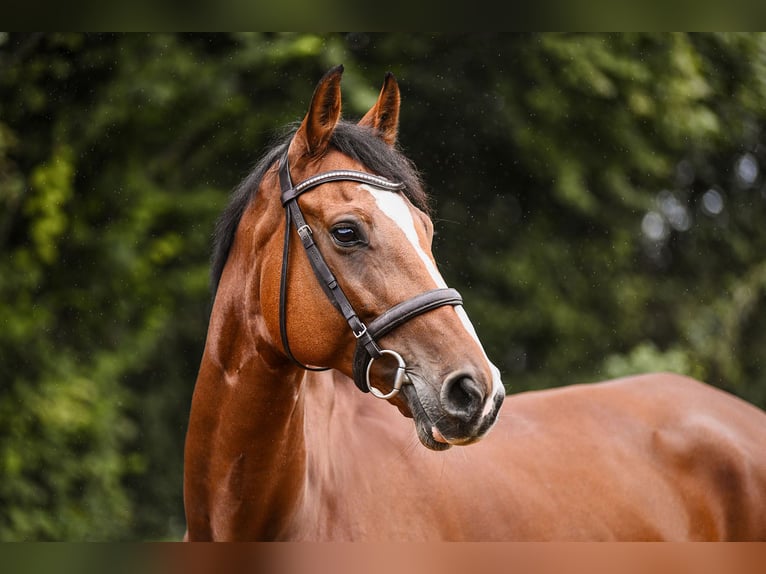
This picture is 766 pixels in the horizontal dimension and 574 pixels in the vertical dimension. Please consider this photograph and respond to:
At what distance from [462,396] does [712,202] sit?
7213mm

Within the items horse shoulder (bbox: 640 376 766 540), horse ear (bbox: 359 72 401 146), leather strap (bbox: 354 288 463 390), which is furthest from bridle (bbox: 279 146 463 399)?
horse shoulder (bbox: 640 376 766 540)

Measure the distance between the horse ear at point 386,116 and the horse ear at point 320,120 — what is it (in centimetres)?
24

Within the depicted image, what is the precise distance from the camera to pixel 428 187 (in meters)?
7.45

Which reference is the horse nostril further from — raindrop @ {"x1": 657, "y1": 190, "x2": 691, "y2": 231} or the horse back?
raindrop @ {"x1": 657, "y1": 190, "x2": 691, "y2": 231}

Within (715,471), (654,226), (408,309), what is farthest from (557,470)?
(654,226)

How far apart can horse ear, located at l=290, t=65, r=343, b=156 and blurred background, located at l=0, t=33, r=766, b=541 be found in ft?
11.6

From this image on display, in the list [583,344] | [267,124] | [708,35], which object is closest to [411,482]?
[267,124]

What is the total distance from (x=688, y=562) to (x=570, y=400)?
1.08 meters

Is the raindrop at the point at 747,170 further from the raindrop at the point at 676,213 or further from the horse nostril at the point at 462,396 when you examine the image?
the horse nostril at the point at 462,396

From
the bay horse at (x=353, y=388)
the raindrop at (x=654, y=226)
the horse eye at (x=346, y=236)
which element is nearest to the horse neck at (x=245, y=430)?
the bay horse at (x=353, y=388)

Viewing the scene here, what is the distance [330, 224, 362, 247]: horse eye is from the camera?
2.49 m

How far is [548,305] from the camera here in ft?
25.8

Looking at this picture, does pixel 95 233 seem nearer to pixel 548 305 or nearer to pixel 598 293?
pixel 548 305

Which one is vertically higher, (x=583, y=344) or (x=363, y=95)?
(x=363, y=95)
